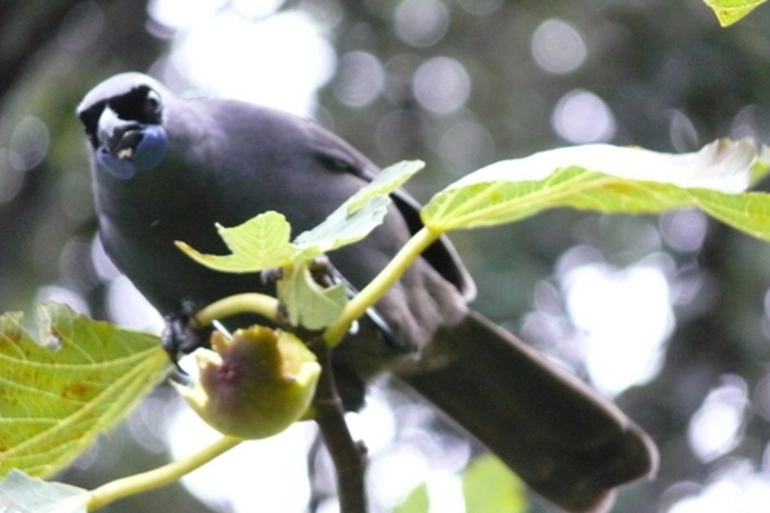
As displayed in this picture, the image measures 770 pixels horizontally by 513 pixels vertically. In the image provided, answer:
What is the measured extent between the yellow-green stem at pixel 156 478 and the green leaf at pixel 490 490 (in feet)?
1.65

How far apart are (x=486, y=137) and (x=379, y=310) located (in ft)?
9.50

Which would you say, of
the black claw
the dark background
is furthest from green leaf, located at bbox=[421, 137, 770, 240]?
the dark background

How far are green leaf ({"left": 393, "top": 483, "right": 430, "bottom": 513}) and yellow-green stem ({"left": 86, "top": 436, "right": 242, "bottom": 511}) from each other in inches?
15.1

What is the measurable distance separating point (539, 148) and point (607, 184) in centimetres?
394

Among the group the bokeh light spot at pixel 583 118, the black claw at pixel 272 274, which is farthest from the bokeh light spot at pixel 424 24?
the black claw at pixel 272 274

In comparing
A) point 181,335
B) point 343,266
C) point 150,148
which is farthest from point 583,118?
point 181,335

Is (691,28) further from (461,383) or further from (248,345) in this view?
(248,345)

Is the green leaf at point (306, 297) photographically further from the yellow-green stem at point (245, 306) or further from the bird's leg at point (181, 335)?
the bird's leg at point (181, 335)

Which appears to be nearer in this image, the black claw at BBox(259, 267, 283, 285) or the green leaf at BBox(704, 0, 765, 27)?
the green leaf at BBox(704, 0, 765, 27)

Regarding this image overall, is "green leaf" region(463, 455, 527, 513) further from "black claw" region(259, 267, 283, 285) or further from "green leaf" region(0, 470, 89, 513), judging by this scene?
"green leaf" region(0, 470, 89, 513)

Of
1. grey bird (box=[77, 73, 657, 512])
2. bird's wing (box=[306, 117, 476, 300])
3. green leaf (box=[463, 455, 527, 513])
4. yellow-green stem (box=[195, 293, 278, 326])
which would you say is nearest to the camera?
yellow-green stem (box=[195, 293, 278, 326])

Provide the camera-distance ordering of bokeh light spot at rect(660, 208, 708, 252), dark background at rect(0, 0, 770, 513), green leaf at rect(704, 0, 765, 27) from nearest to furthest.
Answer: green leaf at rect(704, 0, 765, 27), dark background at rect(0, 0, 770, 513), bokeh light spot at rect(660, 208, 708, 252)

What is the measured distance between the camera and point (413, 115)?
620 cm

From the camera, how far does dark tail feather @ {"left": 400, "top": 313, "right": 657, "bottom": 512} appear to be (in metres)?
3.76
